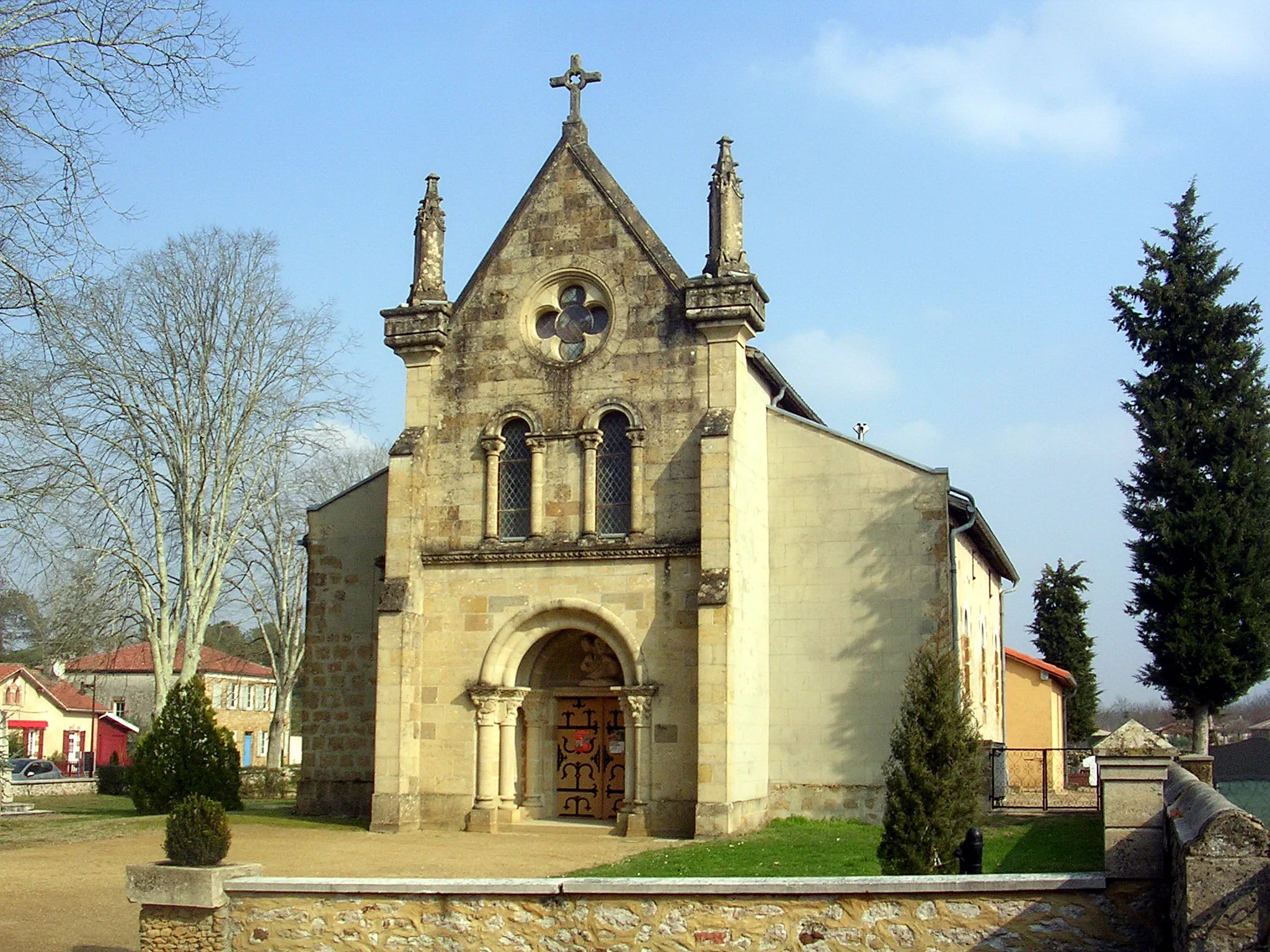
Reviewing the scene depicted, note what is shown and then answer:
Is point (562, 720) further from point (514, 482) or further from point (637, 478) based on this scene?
point (637, 478)

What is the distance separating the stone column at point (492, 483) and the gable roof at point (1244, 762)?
12.6 m

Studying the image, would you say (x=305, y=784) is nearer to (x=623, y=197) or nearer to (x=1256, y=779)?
(x=623, y=197)

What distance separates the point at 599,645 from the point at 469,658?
237 centimetres

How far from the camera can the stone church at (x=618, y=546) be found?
22062 mm

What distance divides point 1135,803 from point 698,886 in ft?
10.9

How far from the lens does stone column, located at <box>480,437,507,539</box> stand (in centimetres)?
2331

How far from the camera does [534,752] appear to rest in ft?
76.8

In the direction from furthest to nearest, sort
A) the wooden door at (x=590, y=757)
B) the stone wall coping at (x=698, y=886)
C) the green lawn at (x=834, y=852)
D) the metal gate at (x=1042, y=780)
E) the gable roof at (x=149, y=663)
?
the gable roof at (x=149, y=663), the metal gate at (x=1042, y=780), the wooden door at (x=590, y=757), the green lawn at (x=834, y=852), the stone wall coping at (x=698, y=886)

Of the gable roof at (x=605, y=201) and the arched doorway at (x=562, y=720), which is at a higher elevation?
the gable roof at (x=605, y=201)

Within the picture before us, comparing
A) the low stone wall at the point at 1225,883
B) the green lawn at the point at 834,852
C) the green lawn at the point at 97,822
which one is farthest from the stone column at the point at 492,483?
the low stone wall at the point at 1225,883

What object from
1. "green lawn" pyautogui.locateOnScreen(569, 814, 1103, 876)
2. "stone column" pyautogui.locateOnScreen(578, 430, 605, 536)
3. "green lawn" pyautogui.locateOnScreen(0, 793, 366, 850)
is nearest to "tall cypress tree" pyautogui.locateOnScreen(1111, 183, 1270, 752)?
"green lawn" pyautogui.locateOnScreen(569, 814, 1103, 876)

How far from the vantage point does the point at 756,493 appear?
23.8 meters

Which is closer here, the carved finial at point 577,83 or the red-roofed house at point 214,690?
the carved finial at point 577,83

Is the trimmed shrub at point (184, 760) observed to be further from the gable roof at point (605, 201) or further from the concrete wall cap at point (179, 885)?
the concrete wall cap at point (179, 885)
